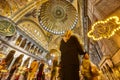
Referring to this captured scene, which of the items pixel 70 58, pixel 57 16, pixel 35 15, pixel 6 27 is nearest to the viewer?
pixel 70 58

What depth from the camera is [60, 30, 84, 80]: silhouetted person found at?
2.60 m

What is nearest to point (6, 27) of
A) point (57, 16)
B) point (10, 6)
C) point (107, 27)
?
point (10, 6)

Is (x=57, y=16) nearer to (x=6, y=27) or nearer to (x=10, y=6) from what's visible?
(x=10, y=6)

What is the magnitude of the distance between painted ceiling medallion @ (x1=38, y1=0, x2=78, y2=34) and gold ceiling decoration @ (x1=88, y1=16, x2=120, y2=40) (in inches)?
348

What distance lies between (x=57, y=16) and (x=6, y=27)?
24.4 feet

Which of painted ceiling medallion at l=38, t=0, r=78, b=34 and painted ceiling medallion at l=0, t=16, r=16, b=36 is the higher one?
painted ceiling medallion at l=38, t=0, r=78, b=34

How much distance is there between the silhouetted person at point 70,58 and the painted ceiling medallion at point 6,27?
8924 millimetres

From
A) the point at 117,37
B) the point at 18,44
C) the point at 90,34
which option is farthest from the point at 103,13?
the point at 18,44

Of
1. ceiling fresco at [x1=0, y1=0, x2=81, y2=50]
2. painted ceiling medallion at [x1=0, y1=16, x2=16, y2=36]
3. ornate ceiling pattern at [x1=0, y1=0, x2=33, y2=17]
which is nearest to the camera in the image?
painted ceiling medallion at [x1=0, y1=16, x2=16, y2=36]

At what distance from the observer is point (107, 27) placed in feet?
21.5

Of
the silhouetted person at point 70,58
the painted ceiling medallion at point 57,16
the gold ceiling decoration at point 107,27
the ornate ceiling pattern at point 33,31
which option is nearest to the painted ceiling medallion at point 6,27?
the ornate ceiling pattern at point 33,31

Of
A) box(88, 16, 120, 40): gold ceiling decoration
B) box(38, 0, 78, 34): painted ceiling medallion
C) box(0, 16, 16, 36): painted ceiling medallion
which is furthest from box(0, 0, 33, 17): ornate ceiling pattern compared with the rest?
box(88, 16, 120, 40): gold ceiling decoration

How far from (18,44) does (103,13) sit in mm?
8865

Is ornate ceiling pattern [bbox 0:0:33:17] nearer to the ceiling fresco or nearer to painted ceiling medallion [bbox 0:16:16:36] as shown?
the ceiling fresco
